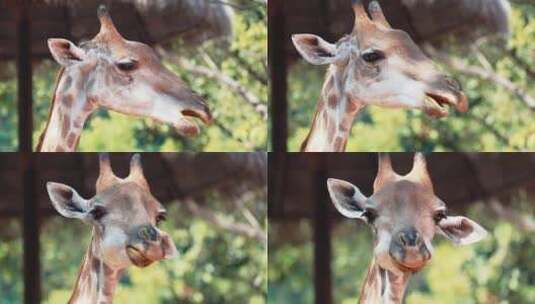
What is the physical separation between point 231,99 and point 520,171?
34.1 inches

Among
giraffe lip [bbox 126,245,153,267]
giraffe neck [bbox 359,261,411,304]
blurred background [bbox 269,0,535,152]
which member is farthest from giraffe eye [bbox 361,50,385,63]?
giraffe lip [bbox 126,245,153,267]

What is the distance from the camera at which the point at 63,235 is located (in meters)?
3.70

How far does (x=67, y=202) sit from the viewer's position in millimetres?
3684

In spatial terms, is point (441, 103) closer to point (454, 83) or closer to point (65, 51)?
point (454, 83)

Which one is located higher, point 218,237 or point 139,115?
point 139,115

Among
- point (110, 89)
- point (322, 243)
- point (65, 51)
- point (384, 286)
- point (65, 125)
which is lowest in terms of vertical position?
point (384, 286)

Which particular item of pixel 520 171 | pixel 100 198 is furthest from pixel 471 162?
pixel 100 198

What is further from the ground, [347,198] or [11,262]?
[347,198]

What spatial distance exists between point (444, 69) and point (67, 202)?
1156 millimetres

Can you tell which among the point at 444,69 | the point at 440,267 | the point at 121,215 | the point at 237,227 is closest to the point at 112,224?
the point at 121,215

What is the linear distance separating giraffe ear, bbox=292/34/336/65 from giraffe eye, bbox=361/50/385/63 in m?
0.09

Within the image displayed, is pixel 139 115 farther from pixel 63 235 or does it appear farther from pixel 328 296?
pixel 328 296

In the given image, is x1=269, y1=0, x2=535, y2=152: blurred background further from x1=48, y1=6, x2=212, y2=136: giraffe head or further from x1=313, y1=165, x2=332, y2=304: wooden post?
x1=48, y1=6, x2=212, y2=136: giraffe head

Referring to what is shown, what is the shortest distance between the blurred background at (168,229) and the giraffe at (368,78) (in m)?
0.23
